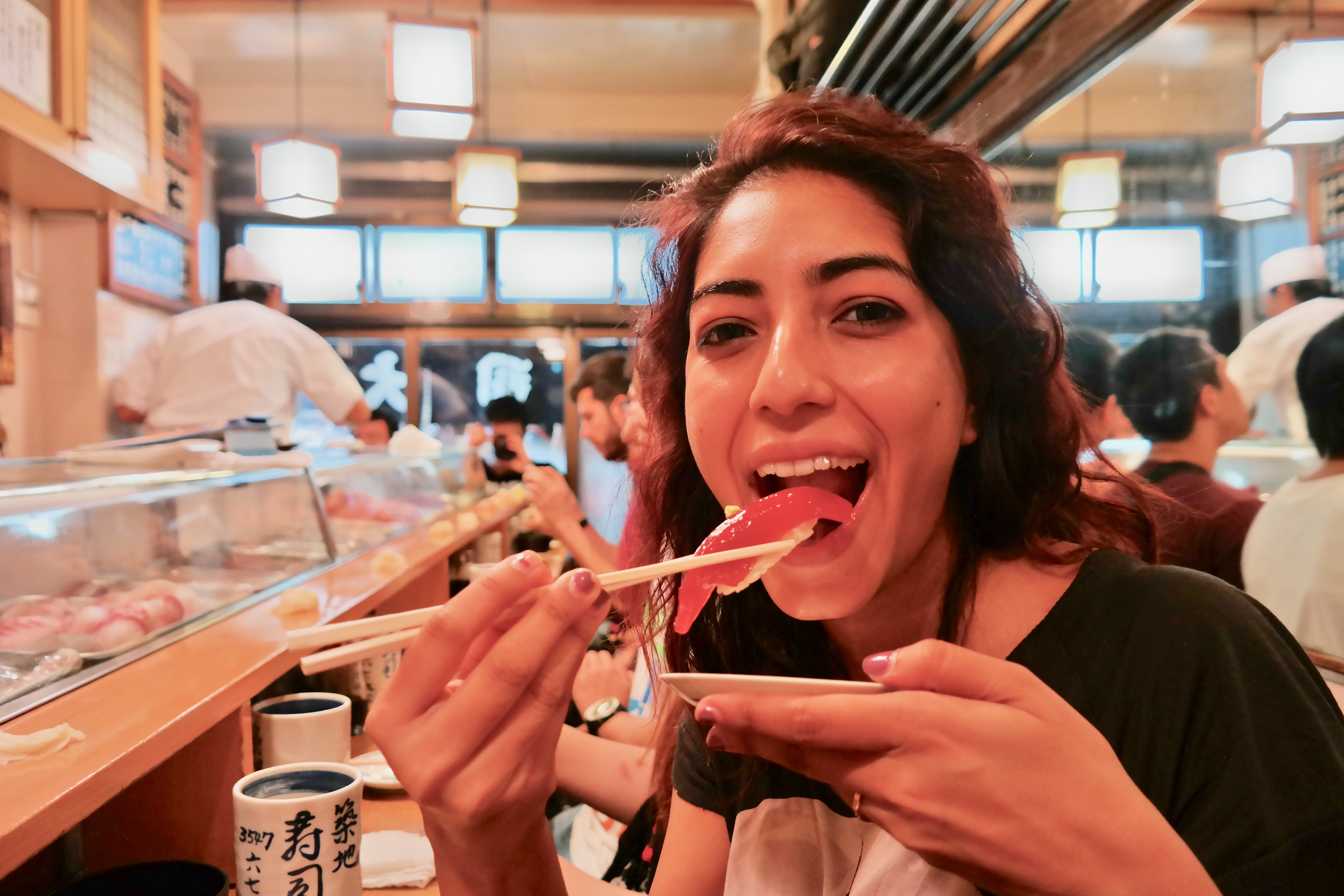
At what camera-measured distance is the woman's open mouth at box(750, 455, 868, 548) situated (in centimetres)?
109

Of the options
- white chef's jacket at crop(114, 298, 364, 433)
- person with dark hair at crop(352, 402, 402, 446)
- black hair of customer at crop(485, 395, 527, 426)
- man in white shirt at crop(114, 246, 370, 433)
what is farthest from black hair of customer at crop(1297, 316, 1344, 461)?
person with dark hair at crop(352, 402, 402, 446)

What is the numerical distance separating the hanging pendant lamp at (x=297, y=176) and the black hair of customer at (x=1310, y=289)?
603 cm

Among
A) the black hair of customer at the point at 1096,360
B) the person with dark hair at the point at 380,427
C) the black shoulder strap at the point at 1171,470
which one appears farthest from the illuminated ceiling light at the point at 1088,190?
the person with dark hair at the point at 380,427

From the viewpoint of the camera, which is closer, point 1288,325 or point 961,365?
point 961,365

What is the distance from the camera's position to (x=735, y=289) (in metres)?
1.14

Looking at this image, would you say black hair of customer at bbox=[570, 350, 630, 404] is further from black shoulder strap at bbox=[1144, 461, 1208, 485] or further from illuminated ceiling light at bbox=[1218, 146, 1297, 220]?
illuminated ceiling light at bbox=[1218, 146, 1297, 220]

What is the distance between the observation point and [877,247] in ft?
3.72

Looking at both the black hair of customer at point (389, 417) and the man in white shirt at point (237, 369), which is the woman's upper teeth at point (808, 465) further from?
the black hair of customer at point (389, 417)

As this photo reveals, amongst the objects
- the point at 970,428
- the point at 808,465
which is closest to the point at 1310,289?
the point at 970,428

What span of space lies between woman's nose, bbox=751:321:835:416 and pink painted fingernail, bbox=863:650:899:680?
1.31ft

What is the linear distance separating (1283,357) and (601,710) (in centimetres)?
197

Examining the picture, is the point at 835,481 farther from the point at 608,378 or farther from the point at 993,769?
the point at 608,378

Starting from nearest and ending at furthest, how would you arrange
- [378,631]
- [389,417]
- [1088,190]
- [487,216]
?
[378,631]
[1088,190]
[487,216]
[389,417]

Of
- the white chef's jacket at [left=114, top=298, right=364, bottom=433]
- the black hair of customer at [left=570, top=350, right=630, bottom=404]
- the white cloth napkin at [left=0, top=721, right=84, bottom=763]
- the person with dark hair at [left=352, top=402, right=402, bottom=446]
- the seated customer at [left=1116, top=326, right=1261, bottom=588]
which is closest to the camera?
the white cloth napkin at [left=0, top=721, right=84, bottom=763]
